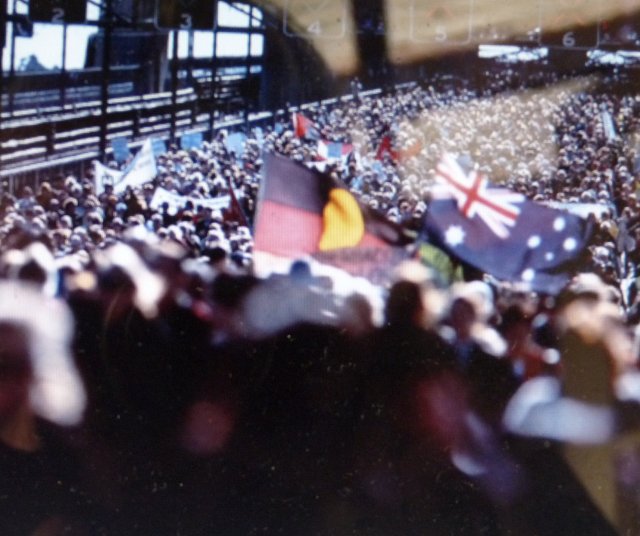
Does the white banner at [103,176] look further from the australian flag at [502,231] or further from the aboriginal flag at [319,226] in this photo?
the australian flag at [502,231]

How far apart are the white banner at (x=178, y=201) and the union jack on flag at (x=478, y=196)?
67 centimetres

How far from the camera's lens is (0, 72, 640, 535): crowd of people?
9.59ft

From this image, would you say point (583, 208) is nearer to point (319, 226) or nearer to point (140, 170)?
point (319, 226)

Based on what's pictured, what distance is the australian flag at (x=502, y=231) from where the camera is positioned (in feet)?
9.57

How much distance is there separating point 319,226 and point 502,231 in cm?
57

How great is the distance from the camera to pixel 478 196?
115 inches

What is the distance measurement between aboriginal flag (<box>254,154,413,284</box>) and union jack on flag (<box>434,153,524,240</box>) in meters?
0.21

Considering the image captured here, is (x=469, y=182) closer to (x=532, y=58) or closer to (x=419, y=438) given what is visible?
(x=532, y=58)

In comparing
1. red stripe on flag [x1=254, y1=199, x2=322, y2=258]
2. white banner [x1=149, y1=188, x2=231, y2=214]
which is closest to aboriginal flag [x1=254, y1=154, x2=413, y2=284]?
red stripe on flag [x1=254, y1=199, x2=322, y2=258]

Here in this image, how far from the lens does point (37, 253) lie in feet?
9.58

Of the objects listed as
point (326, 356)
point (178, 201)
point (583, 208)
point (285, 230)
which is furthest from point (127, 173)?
point (583, 208)

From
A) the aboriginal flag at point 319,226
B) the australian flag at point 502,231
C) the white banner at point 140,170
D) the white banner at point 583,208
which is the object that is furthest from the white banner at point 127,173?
the white banner at point 583,208

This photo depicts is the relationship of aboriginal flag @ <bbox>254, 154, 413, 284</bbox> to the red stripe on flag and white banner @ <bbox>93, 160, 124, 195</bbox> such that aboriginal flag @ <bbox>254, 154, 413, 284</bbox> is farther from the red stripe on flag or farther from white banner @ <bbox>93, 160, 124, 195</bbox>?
white banner @ <bbox>93, 160, 124, 195</bbox>

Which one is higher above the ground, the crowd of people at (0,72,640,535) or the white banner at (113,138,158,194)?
the white banner at (113,138,158,194)
